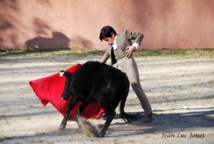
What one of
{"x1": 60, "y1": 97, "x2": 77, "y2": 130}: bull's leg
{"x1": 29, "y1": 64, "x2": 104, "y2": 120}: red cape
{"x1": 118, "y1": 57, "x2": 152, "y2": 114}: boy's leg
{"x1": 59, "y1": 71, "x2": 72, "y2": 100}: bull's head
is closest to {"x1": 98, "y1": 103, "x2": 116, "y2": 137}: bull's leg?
{"x1": 60, "y1": 97, "x2": 77, "y2": 130}: bull's leg

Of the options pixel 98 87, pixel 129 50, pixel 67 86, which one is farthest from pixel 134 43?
pixel 67 86

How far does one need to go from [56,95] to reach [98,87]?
2.90 ft

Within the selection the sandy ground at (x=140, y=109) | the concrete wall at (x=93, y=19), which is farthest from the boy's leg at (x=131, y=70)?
the concrete wall at (x=93, y=19)

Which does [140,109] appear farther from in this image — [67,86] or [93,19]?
[93,19]

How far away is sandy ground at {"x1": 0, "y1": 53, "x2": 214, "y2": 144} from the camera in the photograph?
6379 millimetres

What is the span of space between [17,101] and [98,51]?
6903 mm

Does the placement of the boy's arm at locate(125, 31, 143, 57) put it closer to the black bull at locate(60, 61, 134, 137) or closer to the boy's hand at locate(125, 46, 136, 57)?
the boy's hand at locate(125, 46, 136, 57)

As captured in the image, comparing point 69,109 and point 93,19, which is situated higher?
point 69,109

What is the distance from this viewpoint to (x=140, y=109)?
8.02 metres

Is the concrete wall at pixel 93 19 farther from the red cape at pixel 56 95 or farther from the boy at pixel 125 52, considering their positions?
the boy at pixel 125 52

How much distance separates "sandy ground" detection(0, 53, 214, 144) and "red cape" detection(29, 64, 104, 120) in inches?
6.8

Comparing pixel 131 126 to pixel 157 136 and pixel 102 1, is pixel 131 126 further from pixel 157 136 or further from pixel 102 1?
pixel 102 1

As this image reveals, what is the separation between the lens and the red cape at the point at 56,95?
280 inches

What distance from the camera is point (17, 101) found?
880 cm
